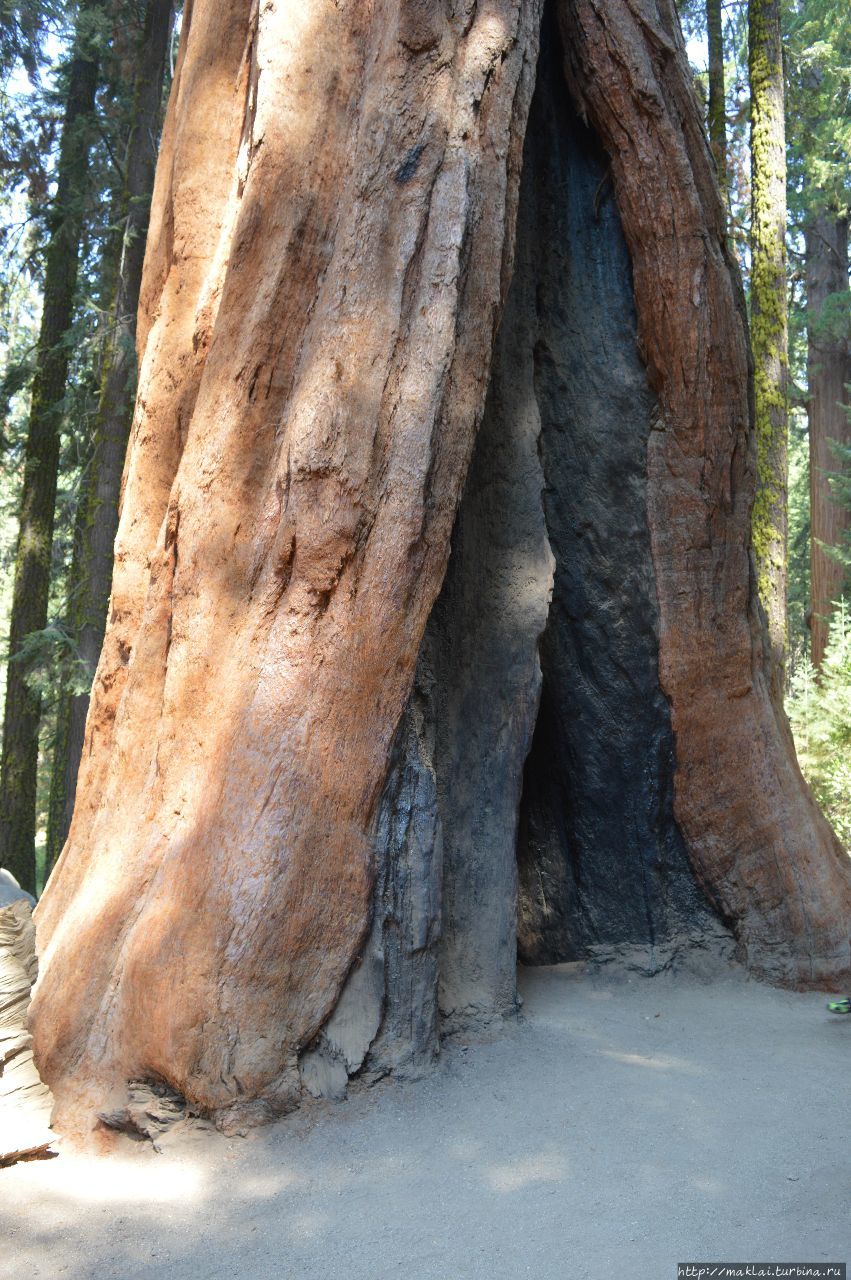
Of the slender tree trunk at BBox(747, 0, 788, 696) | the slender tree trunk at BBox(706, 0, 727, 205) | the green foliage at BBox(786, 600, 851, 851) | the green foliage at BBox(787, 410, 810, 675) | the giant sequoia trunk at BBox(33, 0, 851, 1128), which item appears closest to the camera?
the giant sequoia trunk at BBox(33, 0, 851, 1128)

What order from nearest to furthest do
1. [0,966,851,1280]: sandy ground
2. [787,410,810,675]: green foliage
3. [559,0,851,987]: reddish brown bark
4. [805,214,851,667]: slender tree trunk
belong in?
1. [0,966,851,1280]: sandy ground
2. [559,0,851,987]: reddish brown bark
3. [805,214,851,667]: slender tree trunk
4. [787,410,810,675]: green foliage

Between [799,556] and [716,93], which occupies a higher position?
[716,93]

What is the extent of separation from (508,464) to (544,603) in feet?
2.79

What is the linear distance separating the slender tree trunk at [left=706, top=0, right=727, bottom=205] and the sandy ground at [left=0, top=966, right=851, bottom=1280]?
320 inches

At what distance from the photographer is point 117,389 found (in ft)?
38.1

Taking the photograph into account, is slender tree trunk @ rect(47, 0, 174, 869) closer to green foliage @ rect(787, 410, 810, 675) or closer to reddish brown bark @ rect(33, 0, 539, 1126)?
reddish brown bark @ rect(33, 0, 539, 1126)

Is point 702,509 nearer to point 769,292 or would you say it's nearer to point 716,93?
point 769,292

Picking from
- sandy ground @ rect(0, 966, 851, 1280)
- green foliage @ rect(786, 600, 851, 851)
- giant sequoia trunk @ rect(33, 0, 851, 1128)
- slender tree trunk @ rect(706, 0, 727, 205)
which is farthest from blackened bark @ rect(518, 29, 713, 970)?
green foliage @ rect(786, 600, 851, 851)

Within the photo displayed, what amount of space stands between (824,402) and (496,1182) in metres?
16.7

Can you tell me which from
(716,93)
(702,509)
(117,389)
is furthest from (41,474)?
(702,509)

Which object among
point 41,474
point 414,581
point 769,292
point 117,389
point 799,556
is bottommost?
point 414,581

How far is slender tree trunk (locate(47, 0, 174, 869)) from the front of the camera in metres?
11.5

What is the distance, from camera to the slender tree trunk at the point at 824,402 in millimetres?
16375

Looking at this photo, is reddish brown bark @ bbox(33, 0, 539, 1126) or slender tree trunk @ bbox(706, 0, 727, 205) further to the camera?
slender tree trunk @ bbox(706, 0, 727, 205)
